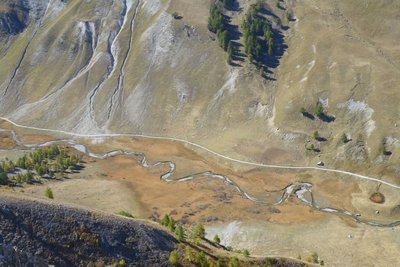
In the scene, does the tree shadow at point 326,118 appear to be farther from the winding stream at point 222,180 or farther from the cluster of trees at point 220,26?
the cluster of trees at point 220,26

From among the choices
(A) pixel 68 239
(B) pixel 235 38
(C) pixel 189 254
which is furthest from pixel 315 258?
(B) pixel 235 38

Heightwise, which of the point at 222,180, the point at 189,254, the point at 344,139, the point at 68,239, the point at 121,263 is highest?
the point at 68,239

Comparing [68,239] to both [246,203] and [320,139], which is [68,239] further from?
[320,139]

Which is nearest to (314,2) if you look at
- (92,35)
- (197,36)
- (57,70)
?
(197,36)

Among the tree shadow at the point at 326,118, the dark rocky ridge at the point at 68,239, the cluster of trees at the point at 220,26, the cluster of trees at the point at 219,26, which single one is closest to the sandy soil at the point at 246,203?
the tree shadow at the point at 326,118

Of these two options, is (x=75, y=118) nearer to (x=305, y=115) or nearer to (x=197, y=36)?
(x=197, y=36)
